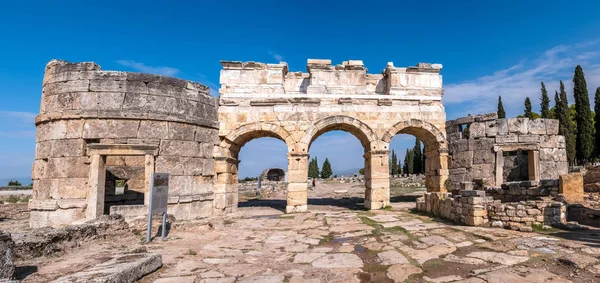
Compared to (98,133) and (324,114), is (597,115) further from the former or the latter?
(98,133)

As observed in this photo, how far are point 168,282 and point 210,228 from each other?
14.0 feet

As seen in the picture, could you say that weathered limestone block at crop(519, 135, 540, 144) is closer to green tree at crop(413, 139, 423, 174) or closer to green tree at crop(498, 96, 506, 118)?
green tree at crop(498, 96, 506, 118)

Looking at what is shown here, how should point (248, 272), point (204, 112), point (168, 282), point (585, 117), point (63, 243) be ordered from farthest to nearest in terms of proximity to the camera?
point (585, 117) < point (204, 112) < point (63, 243) < point (248, 272) < point (168, 282)

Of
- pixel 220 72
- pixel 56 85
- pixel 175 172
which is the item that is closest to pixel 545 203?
pixel 175 172

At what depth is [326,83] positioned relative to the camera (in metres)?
12.8

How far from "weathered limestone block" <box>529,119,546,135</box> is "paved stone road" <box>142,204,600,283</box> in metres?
6.71

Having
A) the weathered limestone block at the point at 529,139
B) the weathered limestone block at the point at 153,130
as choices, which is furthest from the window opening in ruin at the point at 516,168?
the weathered limestone block at the point at 153,130

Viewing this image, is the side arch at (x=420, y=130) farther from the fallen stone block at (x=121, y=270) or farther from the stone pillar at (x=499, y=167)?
the fallen stone block at (x=121, y=270)

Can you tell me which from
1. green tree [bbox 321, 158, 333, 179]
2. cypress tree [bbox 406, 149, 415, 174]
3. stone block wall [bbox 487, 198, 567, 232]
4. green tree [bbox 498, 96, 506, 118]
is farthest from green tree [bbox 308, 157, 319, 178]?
stone block wall [bbox 487, 198, 567, 232]

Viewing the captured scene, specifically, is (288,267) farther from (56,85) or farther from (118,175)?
(118,175)

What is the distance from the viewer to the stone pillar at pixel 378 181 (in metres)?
11.7

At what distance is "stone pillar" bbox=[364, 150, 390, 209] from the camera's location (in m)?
11.7

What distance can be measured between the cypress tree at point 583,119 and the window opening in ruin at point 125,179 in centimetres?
3589

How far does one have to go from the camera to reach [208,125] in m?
11.0
